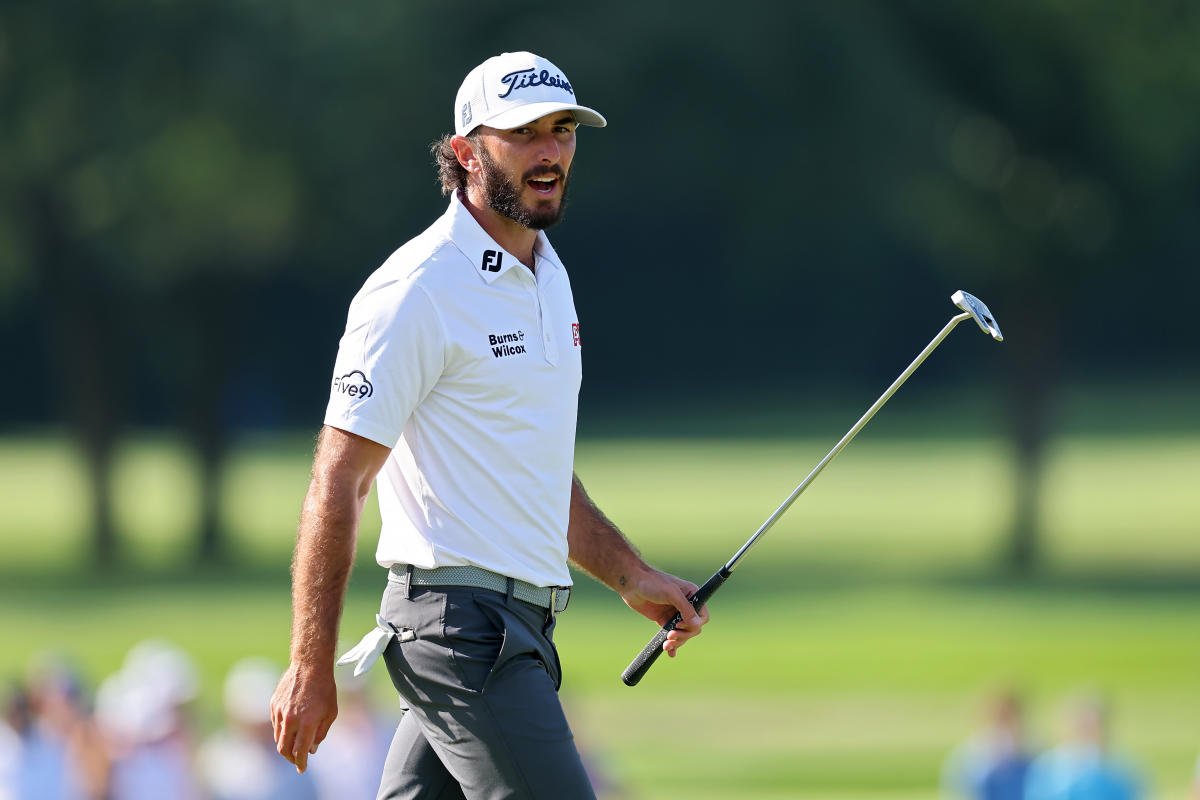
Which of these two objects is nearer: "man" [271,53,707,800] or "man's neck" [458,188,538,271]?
"man" [271,53,707,800]

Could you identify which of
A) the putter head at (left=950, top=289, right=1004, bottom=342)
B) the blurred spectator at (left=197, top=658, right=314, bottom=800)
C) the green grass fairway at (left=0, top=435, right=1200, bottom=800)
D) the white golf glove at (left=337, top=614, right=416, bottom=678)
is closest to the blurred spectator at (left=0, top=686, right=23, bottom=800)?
the blurred spectator at (left=197, top=658, right=314, bottom=800)

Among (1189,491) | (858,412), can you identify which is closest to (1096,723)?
(1189,491)

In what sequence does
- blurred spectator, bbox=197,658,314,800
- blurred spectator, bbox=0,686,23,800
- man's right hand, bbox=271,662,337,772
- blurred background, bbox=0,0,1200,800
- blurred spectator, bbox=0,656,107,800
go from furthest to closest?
blurred background, bbox=0,0,1200,800 < blurred spectator, bbox=0,686,23,800 < blurred spectator, bbox=0,656,107,800 < blurred spectator, bbox=197,658,314,800 < man's right hand, bbox=271,662,337,772

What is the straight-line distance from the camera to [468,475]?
4.60 m

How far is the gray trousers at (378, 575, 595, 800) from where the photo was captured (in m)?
4.47

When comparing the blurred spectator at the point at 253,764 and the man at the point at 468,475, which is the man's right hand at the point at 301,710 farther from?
the blurred spectator at the point at 253,764

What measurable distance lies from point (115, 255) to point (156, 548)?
6183mm

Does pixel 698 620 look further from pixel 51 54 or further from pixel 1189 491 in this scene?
pixel 1189 491

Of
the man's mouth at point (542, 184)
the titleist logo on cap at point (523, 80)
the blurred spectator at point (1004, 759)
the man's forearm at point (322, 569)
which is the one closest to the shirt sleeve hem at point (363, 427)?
the man's forearm at point (322, 569)

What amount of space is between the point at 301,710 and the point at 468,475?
23.6 inches

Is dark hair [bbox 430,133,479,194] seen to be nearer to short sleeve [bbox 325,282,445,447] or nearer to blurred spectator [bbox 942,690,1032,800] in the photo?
short sleeve [bbox 325,282,445,447]

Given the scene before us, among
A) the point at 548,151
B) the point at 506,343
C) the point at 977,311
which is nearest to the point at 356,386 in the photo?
the point at 506,343

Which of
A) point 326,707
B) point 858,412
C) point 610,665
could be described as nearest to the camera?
point 326,707

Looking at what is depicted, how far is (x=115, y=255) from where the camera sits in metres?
28.6
